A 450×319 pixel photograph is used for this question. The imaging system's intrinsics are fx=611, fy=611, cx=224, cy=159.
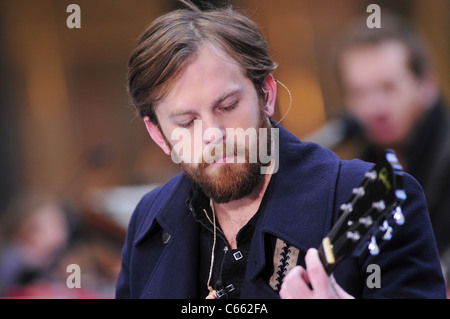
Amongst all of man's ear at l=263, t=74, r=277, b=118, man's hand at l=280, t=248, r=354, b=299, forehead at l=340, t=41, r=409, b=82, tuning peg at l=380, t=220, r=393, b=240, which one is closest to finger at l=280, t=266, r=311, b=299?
man's hand at l=280, t=248, r=354, b=299

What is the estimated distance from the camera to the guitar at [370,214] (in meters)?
1.81

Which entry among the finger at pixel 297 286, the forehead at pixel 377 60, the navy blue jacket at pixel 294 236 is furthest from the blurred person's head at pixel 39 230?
the finger at pixel 297 286

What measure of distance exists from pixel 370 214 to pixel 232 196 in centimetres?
69

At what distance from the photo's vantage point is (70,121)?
8.01m

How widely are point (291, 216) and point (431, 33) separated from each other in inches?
188

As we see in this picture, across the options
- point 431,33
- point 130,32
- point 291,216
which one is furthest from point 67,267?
point 431,33

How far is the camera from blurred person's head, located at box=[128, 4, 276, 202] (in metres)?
2.36

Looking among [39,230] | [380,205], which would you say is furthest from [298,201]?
[39,230]

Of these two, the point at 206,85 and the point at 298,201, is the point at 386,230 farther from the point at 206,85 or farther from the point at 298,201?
the point at 206,85

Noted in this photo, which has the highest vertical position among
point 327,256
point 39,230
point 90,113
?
point 327,256

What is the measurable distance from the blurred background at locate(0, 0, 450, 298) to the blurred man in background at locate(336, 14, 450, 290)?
17.6 inches

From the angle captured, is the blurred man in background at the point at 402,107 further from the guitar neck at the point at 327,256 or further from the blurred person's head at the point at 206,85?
the guitar neck at the point at 327,256

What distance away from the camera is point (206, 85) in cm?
236

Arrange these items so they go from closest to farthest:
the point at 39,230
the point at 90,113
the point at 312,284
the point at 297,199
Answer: the point at 312,284
the point at 297,199
the point at 39,230
the point at 90,113
